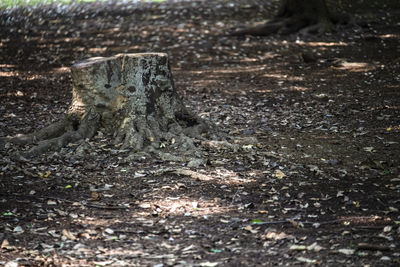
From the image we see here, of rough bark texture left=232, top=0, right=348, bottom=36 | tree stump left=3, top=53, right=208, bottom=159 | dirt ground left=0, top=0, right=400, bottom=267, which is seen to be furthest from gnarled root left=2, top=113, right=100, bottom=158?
rough bark texture left=232, top=0, right=348, bottom=36

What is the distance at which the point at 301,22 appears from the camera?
12.5 meters

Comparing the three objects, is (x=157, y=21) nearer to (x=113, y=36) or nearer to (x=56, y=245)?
(x=113, y=36)

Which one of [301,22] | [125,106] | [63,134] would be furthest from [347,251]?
[301,22]

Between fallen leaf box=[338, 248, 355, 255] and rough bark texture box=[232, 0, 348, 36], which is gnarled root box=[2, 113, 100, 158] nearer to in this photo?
fallen leaf box=[338, 248, 355, 255]

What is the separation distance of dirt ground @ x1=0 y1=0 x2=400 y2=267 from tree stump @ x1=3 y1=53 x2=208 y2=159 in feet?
0.81

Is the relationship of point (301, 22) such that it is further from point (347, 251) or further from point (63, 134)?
point (347, 251)

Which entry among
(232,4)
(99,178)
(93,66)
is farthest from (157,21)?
(99,178)

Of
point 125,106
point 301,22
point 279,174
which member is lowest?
point 279,174

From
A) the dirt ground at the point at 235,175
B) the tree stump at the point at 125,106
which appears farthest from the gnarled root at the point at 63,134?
the dirt ground at the point at 235,175

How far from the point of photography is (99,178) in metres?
5.34

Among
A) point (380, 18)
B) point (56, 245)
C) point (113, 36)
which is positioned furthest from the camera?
point (380, 18)

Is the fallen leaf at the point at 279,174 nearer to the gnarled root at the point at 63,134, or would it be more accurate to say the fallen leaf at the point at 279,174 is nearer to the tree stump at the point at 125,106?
the tree stump at the point at 125,106

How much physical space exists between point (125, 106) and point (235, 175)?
166 cm

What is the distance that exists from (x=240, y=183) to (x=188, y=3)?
11.2 m
